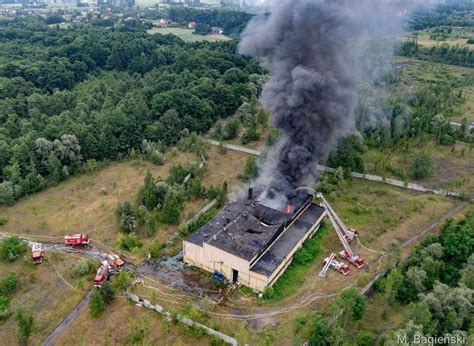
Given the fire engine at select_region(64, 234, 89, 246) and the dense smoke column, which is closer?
the fire engine at select_region(64, 234, 89, 246)

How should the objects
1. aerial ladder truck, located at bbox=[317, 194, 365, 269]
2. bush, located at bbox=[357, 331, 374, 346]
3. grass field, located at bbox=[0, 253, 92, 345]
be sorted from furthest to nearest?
1. aerial ladder truck, located at bbox=[317, 194, 365, 269]
2. grass field, located at bbox=[0, 253, 92, 345]
3. bush, located at bbox=[357, 331, 374, 346]

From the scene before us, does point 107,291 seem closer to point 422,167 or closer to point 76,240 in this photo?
point 76,240

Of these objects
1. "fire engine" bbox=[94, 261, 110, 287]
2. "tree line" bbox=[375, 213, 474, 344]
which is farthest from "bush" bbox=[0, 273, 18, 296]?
"tree line" bbox=[375, 213, 474, 344]

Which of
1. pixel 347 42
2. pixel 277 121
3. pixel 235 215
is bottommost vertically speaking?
pixel 235 215

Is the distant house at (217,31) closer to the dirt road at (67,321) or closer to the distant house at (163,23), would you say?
the distant house at (163,23)

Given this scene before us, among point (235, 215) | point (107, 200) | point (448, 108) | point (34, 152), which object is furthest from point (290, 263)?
point (448, 108)

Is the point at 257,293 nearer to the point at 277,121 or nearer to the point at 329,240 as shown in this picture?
the point at 329,240

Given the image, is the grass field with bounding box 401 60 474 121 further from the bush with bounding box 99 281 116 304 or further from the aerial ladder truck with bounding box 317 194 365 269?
the bush with bounding box 99 281 116 304

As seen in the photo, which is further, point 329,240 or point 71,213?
point 71,213

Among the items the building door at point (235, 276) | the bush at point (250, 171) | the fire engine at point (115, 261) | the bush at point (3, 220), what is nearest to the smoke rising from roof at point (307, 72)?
the bush at point (250, 171)
